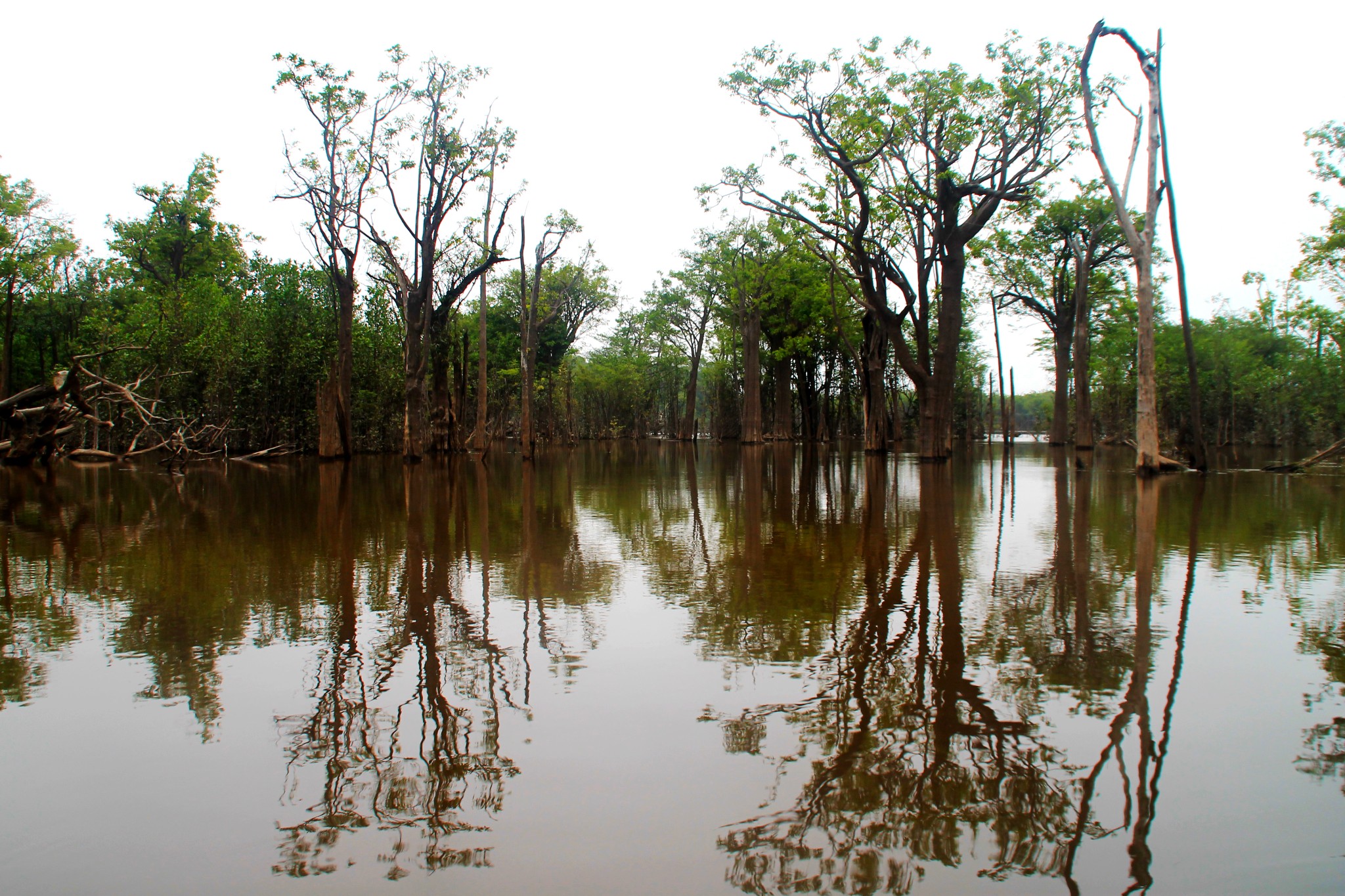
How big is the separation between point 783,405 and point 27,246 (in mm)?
37625

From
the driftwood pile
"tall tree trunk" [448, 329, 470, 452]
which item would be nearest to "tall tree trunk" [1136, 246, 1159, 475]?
the driftwood pile

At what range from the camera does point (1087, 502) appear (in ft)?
38.9

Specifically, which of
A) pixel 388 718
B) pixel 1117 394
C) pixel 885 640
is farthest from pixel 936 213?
pixel 1117 394

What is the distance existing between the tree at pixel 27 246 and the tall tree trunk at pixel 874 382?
3228 cm

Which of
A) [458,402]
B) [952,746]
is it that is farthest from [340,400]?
[952,746]

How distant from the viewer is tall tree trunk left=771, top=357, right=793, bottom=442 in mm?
46594

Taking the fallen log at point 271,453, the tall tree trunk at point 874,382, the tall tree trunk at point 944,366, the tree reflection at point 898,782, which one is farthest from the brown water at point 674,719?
the tall tree trunk at point 874,382

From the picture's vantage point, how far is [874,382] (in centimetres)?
3152

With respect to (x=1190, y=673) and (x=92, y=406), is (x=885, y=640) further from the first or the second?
(x=92, y=406)

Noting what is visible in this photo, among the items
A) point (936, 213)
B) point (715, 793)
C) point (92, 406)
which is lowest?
point (715, 793)

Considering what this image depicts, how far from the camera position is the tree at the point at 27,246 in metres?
33.1

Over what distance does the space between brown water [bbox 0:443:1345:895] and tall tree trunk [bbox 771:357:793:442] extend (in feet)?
129

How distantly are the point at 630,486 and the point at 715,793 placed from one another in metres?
13.4

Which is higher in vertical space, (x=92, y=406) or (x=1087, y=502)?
(x=92, y=406)
